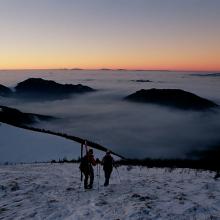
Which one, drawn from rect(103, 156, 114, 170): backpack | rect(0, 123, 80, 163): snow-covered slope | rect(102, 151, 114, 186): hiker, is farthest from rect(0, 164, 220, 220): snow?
rect(0, 123, 80, 163): snow-covered slope

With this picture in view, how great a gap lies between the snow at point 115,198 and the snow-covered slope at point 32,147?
→ 21044 mm

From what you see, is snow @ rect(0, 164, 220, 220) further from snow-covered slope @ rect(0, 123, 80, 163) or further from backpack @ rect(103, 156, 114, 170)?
A: snow-covered slope @ rect(0, 123, 80, 163)

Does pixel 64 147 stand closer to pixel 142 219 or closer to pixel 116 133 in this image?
pixel 142 219

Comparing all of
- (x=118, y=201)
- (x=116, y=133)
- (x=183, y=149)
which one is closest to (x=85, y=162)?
(x=118, y=201)

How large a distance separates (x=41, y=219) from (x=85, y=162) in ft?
12.4

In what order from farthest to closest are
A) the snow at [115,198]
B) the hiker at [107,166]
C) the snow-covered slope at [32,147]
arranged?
the snow-covered slope at [32,147]
the hiker at [107,166]
the snow at [115,198]

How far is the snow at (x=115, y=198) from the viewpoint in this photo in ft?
35.5

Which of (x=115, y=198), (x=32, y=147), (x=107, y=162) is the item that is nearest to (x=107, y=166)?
(x=107, y=162)

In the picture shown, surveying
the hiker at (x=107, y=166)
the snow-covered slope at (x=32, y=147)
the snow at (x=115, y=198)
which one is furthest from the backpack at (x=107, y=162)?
the snow-covered slope at (x=32, y=147)

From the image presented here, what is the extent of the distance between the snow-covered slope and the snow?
21044 mm

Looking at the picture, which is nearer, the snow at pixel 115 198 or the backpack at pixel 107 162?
the snow at pixel 115 198

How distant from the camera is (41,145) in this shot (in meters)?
43.2

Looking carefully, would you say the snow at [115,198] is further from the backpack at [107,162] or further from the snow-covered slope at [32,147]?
the snow-covered slope at [32,147]

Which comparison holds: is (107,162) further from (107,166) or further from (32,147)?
(32,147)
